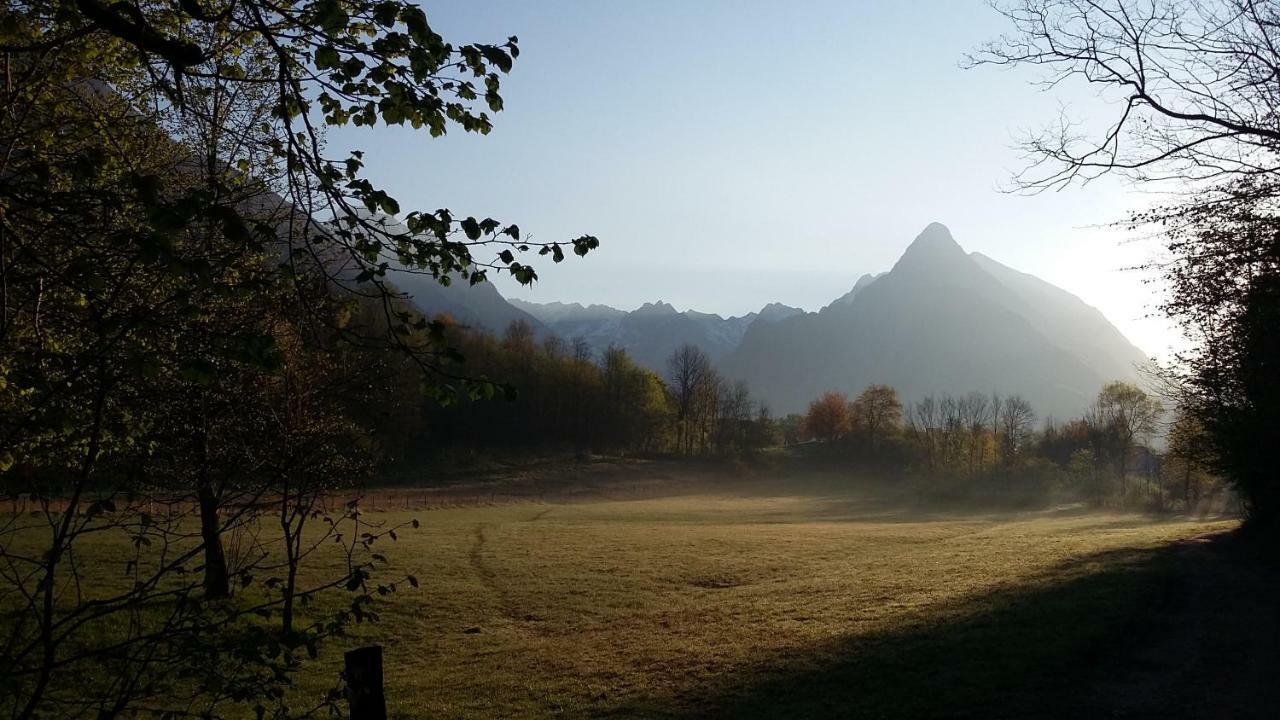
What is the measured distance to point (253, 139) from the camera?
17.6ft

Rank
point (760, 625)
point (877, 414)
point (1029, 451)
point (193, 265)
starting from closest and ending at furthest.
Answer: point (193, 265), point (760, 625), point (1029, 451), point (877, 414)

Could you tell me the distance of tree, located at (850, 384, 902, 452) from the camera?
113 m

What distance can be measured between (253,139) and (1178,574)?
19.0 meters

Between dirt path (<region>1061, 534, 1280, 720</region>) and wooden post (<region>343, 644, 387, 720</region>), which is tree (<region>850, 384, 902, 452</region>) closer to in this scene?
dirt path (<region>1061, 534, 1280, 720</region>)

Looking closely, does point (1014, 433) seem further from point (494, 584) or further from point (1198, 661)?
point (1198, 661)

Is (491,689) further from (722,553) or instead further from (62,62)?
(722,553)

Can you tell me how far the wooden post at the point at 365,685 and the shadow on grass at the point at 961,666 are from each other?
6528 mm

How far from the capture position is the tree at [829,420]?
118375 mm

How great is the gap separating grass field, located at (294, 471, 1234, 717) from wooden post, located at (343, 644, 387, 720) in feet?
21.6

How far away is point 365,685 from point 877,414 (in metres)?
116

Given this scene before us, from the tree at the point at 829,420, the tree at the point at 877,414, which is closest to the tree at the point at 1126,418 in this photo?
the tree at the point at 877,414

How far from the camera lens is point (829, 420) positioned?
122562 mm

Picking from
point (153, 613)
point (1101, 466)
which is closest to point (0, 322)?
point (153, 613)

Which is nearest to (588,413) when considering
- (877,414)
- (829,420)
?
(829,420)
